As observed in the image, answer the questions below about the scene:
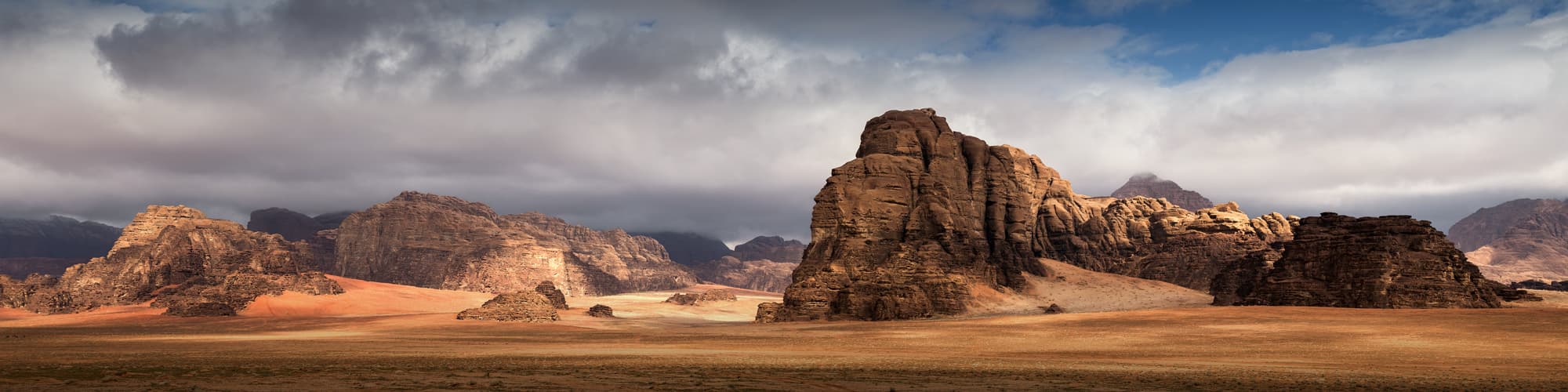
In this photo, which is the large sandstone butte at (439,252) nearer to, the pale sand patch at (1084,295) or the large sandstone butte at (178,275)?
the large sandstone butte at (178,275)

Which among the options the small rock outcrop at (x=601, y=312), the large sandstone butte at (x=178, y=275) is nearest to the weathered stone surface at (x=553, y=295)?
the small rock outcrop at (x=601, y=312)

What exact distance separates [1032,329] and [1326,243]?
992 inches

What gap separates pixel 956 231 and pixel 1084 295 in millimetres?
12483

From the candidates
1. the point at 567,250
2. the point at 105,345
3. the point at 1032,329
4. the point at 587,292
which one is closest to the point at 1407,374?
the point at 1032,329

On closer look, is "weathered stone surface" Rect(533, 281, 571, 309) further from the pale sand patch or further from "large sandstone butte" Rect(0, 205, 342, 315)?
the pale sand patch

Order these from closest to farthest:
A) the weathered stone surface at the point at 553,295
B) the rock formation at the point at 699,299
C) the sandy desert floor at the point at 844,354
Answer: the sandy desert floor at the point at 844,354 → the weathered stone surface at the point at 553,295 → the rock formation at the point at 699,299

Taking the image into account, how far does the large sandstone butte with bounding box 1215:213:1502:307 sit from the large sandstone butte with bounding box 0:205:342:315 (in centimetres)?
7474

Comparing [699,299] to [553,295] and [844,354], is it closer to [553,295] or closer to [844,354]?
[553,295]

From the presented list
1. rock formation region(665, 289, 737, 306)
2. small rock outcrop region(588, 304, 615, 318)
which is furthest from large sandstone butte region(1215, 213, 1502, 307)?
rock formation region(665, 289, 737, 306)

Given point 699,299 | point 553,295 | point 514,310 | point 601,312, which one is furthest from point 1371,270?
point 699,299

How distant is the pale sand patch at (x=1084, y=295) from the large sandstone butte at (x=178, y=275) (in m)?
57.6

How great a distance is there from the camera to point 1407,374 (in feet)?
68.5

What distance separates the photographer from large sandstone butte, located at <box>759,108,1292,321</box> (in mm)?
65000

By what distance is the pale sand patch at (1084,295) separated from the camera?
68.4m
